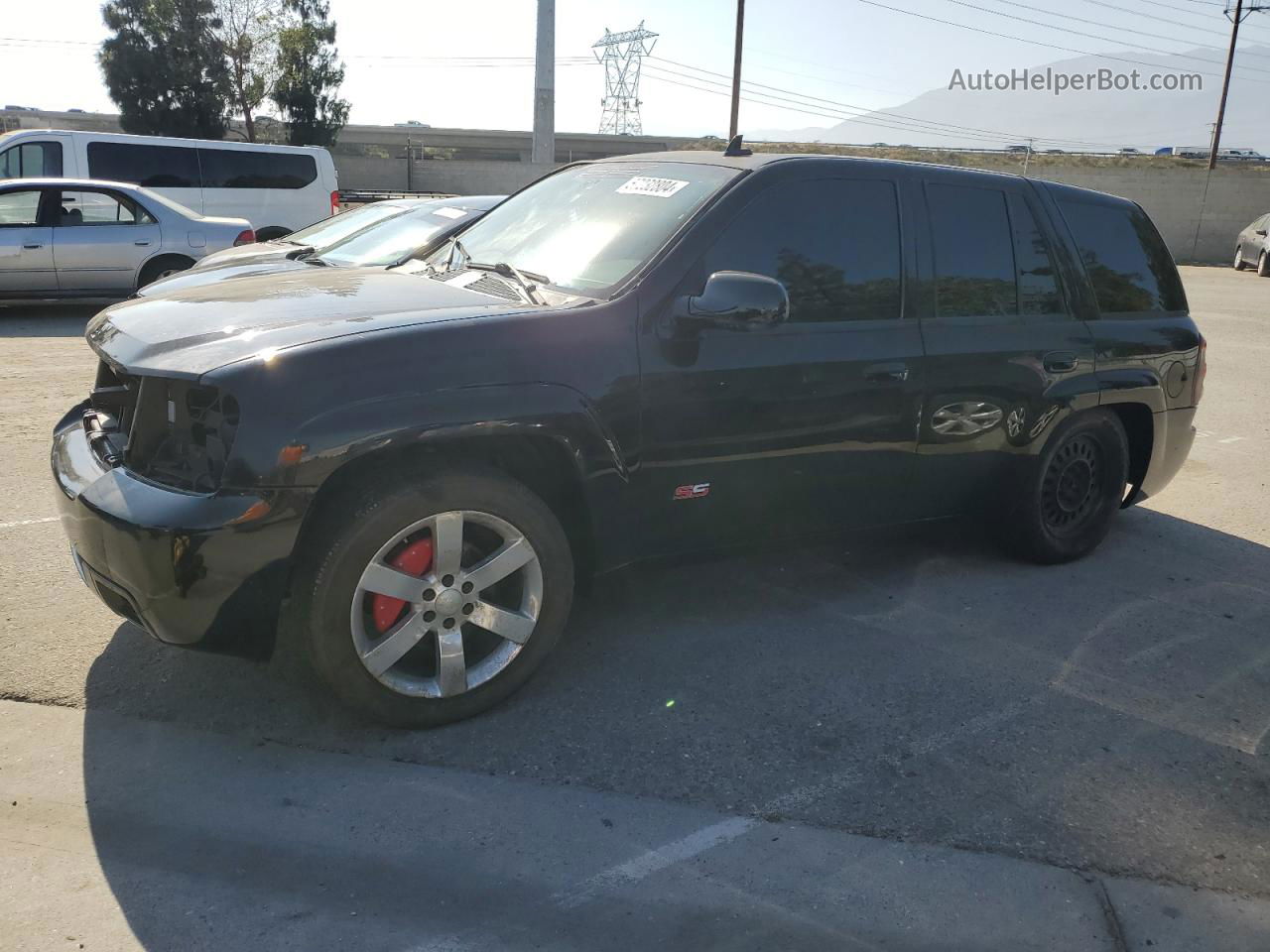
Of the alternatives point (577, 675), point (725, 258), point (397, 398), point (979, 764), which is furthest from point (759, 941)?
point (725, 258)

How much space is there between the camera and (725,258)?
3713 millimetres

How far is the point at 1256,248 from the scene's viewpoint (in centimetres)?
2650

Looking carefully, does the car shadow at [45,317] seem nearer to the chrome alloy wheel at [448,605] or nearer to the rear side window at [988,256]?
the chrome alloy wheel at [448,605]

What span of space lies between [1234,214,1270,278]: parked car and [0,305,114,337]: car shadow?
2634cm

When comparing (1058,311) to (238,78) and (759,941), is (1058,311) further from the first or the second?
(238,78)

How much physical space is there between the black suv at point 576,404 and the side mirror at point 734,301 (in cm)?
1

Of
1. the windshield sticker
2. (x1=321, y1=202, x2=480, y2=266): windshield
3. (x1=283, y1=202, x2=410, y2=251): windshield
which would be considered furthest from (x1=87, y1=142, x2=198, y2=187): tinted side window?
the windshield sticker

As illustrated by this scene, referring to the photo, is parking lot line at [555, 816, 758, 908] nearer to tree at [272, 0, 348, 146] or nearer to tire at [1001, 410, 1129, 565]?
tire at [1001, 410, 1129, 565]

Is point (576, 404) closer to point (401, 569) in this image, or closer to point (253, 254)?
point (401, 569)

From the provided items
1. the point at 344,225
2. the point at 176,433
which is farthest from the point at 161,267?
the point at 176,433

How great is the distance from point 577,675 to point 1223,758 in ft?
7.21

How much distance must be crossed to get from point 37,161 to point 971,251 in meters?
14.3

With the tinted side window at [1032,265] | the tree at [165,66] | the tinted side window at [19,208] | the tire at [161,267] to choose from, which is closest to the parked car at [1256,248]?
the tire at [161,267]

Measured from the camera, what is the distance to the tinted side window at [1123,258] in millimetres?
4918
